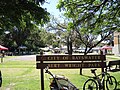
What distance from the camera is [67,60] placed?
11961 mm

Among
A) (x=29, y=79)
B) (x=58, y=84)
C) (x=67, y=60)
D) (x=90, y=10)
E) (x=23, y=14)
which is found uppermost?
(x=90, y=10)

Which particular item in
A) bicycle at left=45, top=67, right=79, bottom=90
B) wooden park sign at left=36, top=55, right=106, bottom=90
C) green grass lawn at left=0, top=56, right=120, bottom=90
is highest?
wooden park sign at left=36, top=55, right=106, bottom=90

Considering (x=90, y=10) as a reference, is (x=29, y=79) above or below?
below

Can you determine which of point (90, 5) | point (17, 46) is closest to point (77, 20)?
point (90, 5)

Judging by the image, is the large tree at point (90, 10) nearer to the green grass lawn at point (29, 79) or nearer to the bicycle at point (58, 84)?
the green grass lawn at point (29, 79)

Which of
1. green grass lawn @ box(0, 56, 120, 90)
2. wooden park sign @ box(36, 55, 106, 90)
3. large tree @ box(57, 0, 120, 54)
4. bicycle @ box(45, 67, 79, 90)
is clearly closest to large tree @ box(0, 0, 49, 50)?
wooden park sign @ box(36, 55, 106, 90)

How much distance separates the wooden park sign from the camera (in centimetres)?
1169

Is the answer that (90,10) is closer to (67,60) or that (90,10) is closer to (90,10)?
(90,10)

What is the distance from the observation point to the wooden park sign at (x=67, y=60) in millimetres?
11688

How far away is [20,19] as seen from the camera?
10102mm

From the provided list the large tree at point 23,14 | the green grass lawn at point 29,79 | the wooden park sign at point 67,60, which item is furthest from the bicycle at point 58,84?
the green grass lawn at point 29,79

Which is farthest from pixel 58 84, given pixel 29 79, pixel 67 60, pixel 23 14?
pixel 29 79

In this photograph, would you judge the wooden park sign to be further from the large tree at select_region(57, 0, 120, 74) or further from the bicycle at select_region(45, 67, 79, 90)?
the large tree at select_region(57, 0, 120, 74)

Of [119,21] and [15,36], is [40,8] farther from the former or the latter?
[15,36]
